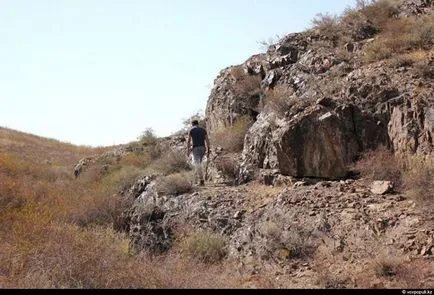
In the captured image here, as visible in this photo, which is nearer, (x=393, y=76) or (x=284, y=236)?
(x=284, y=236)

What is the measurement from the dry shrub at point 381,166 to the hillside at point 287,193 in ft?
0.11

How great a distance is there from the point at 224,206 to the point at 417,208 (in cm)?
424

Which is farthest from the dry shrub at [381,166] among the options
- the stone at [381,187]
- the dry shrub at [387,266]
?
the dry shrub at [387,266]

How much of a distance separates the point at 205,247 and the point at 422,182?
4.23m

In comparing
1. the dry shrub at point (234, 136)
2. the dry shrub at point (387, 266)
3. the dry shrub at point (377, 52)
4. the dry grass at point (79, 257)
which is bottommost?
the dry shrub at point (387, 266)

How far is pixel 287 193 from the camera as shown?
368 inches

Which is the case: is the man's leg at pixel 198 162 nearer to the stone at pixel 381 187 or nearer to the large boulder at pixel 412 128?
the stone at pixel 381 187

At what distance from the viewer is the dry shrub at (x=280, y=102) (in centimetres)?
1179

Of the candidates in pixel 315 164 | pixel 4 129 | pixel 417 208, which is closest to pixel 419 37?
pixel 315 164

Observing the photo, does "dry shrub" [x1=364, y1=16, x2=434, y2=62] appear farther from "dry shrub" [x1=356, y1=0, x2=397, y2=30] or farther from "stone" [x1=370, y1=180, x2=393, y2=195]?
"stone" [x1=370, y1=180, x2=393, y2=195]

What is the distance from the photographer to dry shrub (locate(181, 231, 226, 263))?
795 cm

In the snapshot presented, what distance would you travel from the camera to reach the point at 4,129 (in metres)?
41.3

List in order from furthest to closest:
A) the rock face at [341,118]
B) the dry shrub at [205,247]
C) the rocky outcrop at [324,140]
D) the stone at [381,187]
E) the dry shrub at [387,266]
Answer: the rocky outcrop at [324,140] → the rock face at [341,118] → the stone at [381,187] → the dry shrub at [205,247] → the dry shrub at [387,266]
